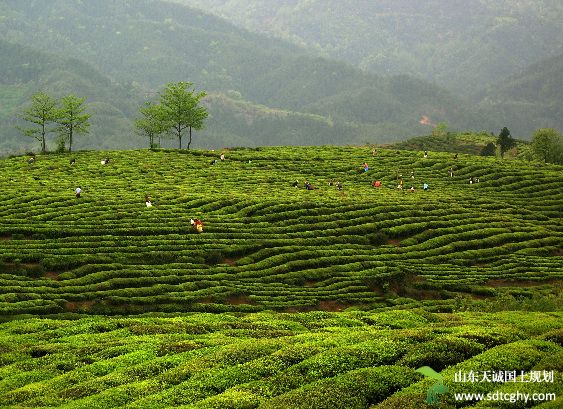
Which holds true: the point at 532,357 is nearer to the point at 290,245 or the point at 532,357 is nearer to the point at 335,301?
the point at 335,301

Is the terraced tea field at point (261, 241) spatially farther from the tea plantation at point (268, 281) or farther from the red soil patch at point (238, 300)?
the tea plantation at point (268, 281)

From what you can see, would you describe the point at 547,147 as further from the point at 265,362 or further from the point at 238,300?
the point at 265,362

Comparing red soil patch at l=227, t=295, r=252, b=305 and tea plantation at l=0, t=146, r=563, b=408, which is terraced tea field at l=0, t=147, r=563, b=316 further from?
tea plantation at l=0, t=146, r=563, b=408

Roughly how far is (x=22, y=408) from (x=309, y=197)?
1951 inches

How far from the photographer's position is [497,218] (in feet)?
213

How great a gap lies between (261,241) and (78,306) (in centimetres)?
1931

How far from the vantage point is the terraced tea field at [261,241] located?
40875mm

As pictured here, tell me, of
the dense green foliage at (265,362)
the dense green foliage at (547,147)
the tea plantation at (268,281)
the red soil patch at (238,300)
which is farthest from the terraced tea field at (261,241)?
the dense green foliage at (547,147)

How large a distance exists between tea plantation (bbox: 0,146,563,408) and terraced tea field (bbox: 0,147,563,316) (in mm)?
210

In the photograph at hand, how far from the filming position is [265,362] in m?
22.4

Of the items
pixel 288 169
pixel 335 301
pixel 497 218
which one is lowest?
pixel 335 301

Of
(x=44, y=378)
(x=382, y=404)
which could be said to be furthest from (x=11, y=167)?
(x=382, y=404)

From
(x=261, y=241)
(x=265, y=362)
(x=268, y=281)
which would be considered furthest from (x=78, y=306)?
(x=265, y=362)

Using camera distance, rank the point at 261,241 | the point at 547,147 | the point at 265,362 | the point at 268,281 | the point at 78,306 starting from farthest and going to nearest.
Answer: the point at 547,147, the point at 261,241, the point at 268,281, the point at 78,306, the point at 265,362
